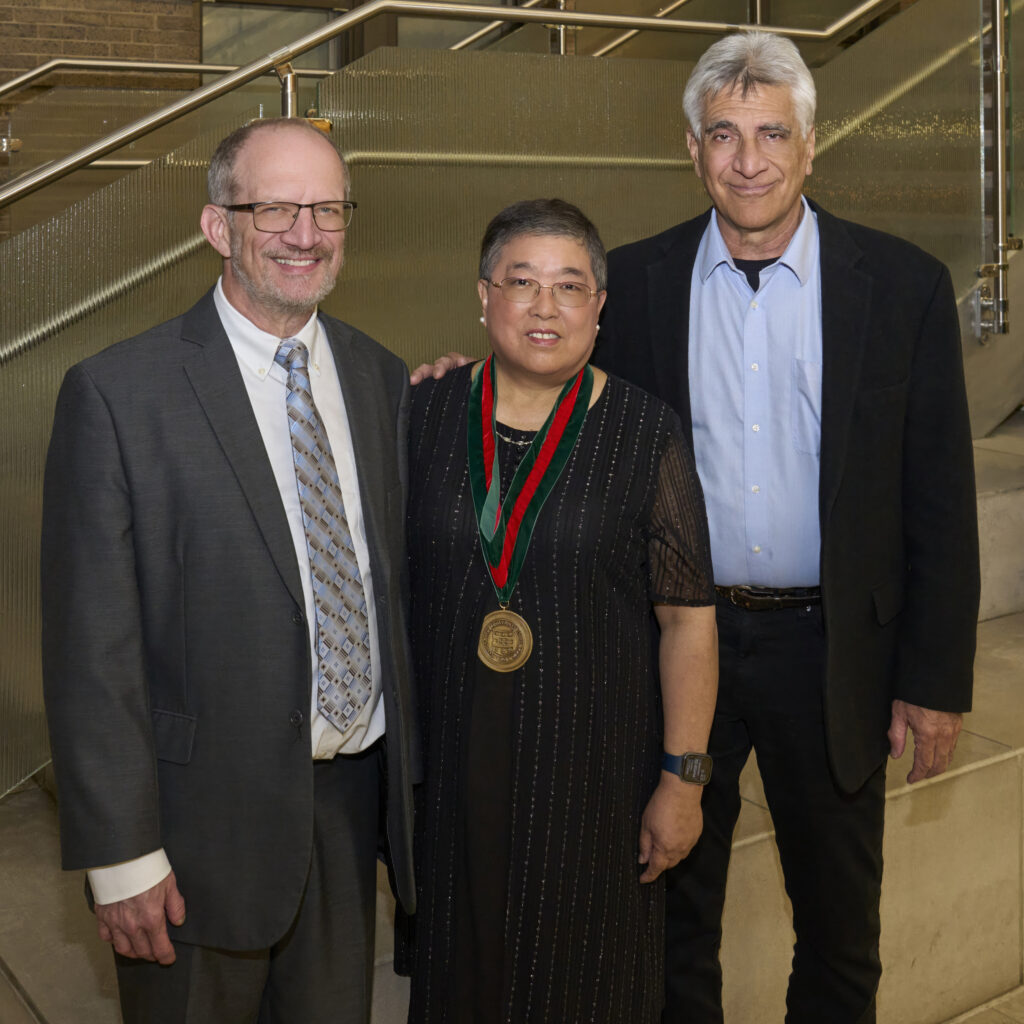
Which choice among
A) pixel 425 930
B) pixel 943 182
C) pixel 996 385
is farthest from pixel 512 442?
pixel 996 385

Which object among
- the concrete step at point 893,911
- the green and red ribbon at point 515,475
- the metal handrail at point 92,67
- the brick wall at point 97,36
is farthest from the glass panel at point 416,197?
the brick wall at point 97,36

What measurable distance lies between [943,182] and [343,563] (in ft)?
11.8

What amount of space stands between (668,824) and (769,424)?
0.70 meters

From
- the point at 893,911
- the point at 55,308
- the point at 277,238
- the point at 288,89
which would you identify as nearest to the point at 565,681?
the point at 277,238

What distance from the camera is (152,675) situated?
1702 mm

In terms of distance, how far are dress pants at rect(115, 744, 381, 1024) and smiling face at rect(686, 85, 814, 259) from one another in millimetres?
1068

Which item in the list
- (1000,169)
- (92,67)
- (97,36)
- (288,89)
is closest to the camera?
(288,89)

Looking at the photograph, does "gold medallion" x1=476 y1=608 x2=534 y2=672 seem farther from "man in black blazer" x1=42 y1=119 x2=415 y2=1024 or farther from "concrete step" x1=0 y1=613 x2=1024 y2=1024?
"concrete step" x1=0 y1=613 x2=1024 y2=1024

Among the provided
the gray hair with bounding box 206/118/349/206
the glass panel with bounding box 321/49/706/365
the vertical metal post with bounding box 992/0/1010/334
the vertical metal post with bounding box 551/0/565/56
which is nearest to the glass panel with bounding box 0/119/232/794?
the glass panel with bounding box 321/49/706/365

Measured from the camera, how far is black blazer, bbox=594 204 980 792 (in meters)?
2.06

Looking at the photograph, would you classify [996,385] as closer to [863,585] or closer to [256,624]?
[863,585]

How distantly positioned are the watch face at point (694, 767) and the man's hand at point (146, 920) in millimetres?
801

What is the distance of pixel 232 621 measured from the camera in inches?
66.1

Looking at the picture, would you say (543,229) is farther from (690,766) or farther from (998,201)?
(998,201)
